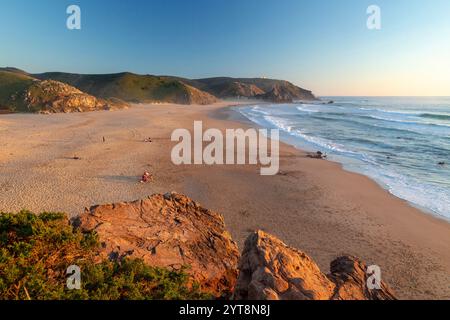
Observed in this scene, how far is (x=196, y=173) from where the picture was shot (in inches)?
725

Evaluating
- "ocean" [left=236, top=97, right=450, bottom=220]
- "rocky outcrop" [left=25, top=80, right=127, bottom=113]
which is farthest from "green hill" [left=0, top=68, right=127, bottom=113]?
"ocean" [left=236, top=97, right=450, bottom=220]

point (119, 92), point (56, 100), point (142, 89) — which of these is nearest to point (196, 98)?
point (142, 89)

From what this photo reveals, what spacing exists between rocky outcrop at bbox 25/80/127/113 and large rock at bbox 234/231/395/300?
58.5m

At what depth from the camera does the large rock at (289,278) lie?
4832mm

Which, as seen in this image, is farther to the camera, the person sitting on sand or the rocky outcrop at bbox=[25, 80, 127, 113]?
the rocky outcrop at bbox=[25, 80, 127, 113]

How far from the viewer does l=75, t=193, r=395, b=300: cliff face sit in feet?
16.7

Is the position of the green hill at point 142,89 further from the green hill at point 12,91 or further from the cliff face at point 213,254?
the cliff face at point 213,254

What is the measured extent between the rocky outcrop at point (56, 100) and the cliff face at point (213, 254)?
5525cm

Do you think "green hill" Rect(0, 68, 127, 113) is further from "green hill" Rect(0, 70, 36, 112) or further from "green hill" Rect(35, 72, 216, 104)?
"green hill" Rect(35, 72, 216, 104)

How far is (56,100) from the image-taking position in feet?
190

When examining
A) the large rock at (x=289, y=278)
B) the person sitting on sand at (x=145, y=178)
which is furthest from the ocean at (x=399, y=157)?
the person sitting on sand at (x=145, y=178)

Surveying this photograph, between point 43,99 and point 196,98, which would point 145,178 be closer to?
point 43,99

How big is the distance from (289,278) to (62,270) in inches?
154
